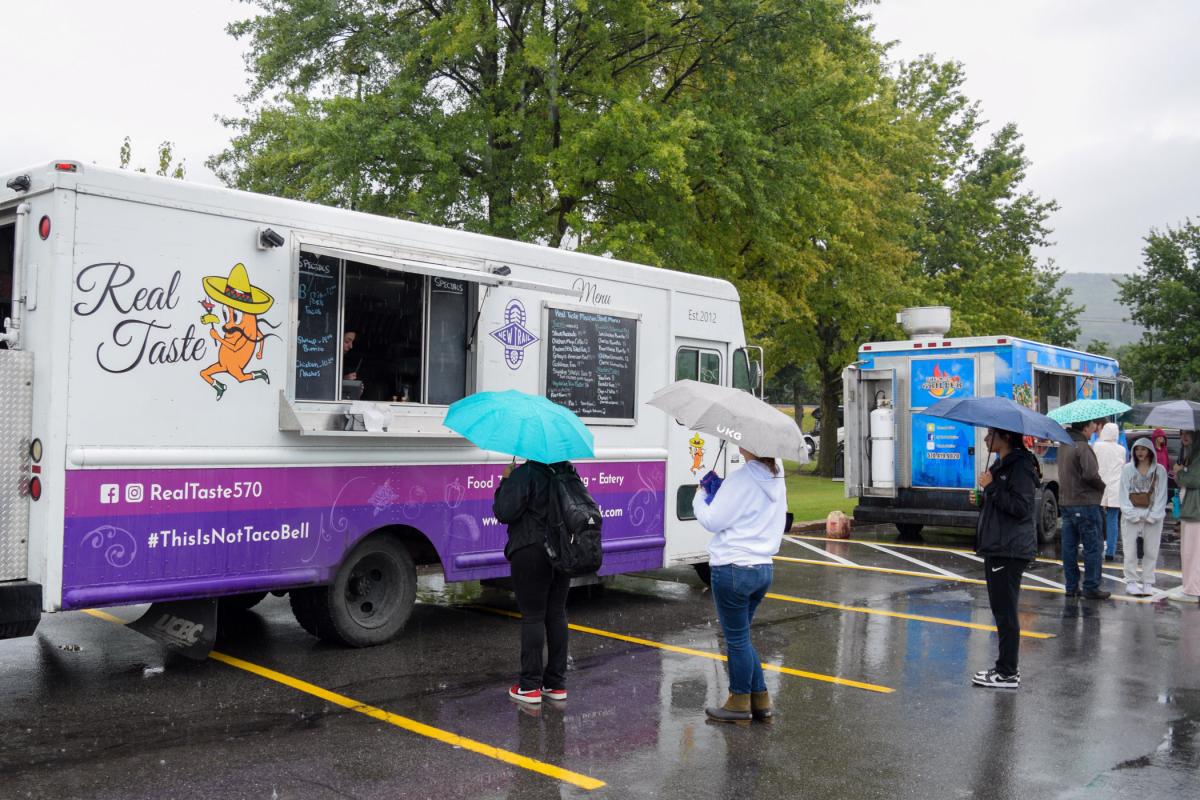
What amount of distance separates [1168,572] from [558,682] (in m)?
9.82

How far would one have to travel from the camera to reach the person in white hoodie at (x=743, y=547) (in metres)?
6.05

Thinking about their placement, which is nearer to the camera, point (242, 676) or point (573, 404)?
point (242, 676)

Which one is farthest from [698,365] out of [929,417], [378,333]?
[929,417]

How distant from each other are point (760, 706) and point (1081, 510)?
19.4ft

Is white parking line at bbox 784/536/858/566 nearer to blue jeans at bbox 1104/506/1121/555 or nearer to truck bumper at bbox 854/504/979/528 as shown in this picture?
truck bumper at bbox 854/504/979/528

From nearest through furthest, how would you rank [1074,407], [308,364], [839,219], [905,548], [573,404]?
1. [308,364]
2. [573,404]
3. [1074,407]
4. [905,548]
5. [839,219]

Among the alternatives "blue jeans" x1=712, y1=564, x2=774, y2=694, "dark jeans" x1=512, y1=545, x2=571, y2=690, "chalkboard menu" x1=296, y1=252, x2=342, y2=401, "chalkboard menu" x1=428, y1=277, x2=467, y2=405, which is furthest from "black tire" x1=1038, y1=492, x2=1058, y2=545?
"chalkboard menu" x1=296, y1=252, x2=342, y2=401

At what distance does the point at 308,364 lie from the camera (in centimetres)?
738

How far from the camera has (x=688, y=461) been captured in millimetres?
10414

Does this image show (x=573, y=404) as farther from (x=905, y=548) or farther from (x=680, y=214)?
(x=680, y=214)

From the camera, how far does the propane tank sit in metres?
15.5

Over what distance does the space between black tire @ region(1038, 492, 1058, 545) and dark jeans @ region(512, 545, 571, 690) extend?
10.9 m

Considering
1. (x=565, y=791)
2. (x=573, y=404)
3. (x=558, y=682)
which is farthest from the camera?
(x=573, y=404)

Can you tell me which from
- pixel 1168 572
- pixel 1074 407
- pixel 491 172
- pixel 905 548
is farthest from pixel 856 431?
pixel 491 172
